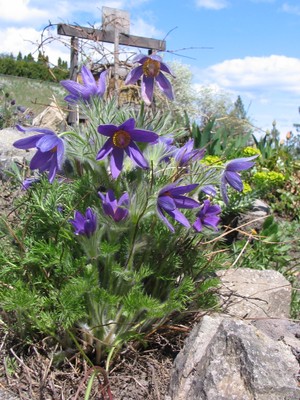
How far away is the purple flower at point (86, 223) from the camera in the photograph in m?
2.13

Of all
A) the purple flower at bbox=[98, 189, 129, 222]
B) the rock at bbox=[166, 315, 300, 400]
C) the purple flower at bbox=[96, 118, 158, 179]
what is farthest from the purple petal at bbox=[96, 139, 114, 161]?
the rock at bbox=[166, 315, 300, 400]

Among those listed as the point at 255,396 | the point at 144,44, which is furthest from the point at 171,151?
the point at 144,44

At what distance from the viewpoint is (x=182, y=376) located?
224cm

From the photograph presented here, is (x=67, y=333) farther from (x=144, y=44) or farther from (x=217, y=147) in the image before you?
(x=144, y=44)

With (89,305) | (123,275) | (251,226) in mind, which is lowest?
(251,226)

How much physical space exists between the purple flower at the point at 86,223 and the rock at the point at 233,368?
0.64m

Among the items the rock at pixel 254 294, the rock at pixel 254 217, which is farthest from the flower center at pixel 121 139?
the rock at pixel 254 217

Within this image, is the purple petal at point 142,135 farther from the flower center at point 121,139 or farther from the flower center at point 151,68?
the flower center at point 151,68

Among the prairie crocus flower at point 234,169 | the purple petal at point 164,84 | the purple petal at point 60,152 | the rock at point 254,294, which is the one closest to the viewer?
the purple petal at point 60,152

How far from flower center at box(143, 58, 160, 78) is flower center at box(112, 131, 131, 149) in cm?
30

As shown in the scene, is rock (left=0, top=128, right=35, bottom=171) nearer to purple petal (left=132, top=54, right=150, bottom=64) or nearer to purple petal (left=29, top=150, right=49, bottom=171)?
purple petal (left=29, top=150, right=49, bottom=171)

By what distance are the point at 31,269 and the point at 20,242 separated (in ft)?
0.47

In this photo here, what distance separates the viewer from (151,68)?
2.19 m

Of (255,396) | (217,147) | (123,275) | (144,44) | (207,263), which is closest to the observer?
(255,396)
